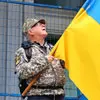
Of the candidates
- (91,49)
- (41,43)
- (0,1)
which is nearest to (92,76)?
(91,49)

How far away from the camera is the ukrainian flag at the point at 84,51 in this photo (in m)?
4.72

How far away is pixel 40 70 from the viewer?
15.4ft

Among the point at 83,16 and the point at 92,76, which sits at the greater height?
the point at 83,16

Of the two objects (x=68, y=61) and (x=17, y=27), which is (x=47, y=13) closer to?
(x=17, y=27)

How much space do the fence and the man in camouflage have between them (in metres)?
1.70

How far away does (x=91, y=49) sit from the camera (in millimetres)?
4770

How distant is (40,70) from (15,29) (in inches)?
87.6

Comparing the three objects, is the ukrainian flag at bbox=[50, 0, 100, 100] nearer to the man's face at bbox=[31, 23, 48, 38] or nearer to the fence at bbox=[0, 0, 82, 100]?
the man's face at bbox=[31, 23, 48, 38]

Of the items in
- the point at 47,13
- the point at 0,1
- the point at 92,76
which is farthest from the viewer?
the point at 47,13

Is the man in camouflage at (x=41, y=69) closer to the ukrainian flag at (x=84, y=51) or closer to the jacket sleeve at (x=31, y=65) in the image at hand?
the jacket sleeve at (x=31, y=65)

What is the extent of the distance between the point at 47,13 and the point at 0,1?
0.83 metres

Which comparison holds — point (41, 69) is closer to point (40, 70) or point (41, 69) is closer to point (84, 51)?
point (40, 70)

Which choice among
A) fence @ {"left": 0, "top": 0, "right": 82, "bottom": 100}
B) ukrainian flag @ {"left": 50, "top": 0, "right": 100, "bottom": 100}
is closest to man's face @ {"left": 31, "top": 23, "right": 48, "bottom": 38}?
ukrainian flag @ {"left": 50, "top": 0, "right": 100, "bottom": 100}

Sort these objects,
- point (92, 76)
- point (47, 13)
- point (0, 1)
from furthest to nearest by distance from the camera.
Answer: point (47, 13) → point (0, 1) → point (92, 76)
